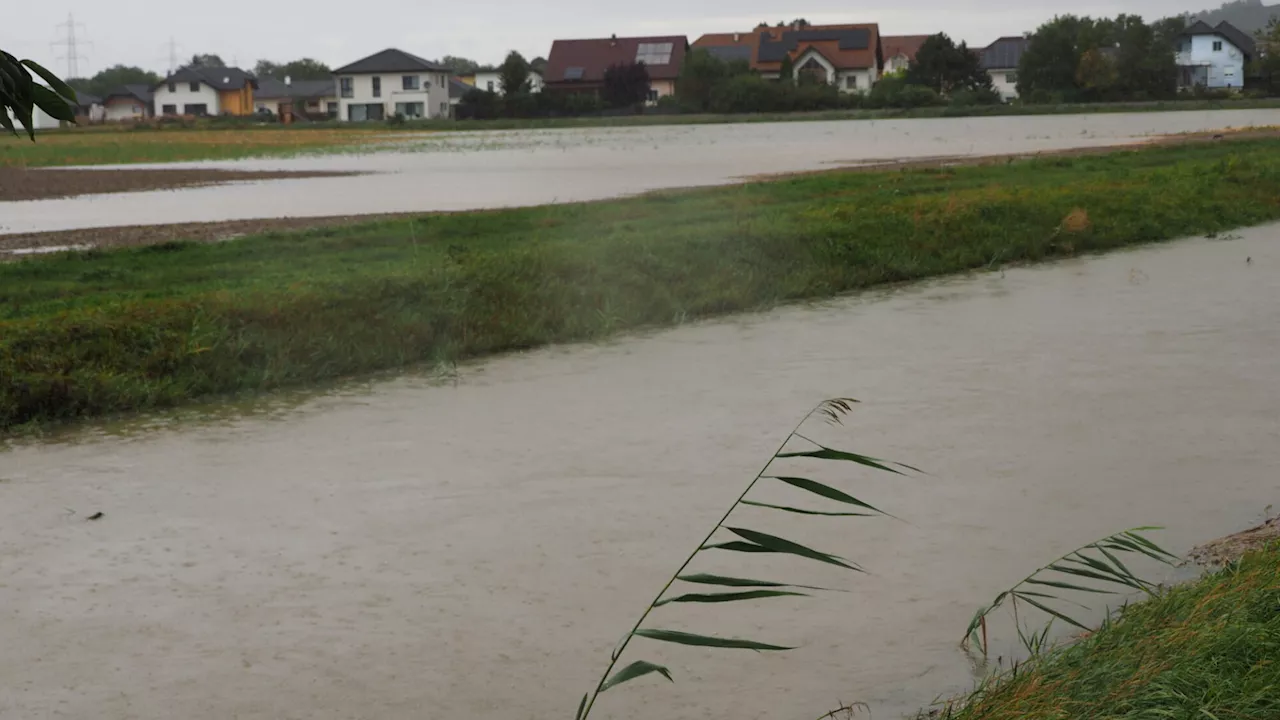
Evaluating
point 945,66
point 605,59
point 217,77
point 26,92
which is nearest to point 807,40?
point 605,59

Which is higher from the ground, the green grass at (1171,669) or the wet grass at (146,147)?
the wet grass at (146,147)

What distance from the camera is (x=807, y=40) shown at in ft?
336

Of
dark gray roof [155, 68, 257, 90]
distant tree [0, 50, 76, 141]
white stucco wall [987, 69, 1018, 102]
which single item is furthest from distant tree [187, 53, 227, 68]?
distant tree [0, 50, 76, 141]

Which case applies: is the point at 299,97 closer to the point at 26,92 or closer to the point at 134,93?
the point at 134,93

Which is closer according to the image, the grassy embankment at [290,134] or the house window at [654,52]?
the grassy embankment at [290,134]

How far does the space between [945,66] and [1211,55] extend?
86.7 feet

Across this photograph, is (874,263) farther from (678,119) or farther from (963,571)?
(678,119)

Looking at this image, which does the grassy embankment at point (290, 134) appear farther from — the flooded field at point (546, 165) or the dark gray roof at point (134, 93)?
the dark gray roof at point (134, 93)

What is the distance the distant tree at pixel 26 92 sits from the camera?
2.67 metres

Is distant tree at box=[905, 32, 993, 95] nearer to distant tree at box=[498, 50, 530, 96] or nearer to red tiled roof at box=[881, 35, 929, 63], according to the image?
distant tree at box=[498, 50, 530, 96]

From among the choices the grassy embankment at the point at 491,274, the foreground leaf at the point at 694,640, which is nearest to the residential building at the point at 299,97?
the grassy embankment at the point at 491,274

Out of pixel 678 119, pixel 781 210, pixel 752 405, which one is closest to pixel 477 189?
pixel 781 210

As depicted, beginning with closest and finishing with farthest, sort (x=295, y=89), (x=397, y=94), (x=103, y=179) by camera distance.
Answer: (x=103, y=179)
(x=397, y=94)
(x=295, y=89)

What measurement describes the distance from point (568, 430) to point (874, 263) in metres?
7.19
